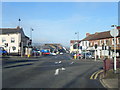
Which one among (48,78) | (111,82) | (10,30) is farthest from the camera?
(10,30)

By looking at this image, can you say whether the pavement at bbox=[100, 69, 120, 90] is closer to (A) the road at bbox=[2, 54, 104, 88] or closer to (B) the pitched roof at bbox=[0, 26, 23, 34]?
(A) the road at bbox=[2, 54, 104, 88]

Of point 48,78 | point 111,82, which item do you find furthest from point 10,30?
point 111,82

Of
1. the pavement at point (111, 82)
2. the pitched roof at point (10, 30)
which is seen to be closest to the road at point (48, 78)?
the pavement at point (111, 82)

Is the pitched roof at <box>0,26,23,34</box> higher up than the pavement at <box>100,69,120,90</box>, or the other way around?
the pitched roof at <box>0,26,23,34</box>

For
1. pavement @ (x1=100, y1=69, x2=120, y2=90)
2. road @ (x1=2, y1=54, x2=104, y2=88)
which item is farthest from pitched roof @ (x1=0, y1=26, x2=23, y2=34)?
pavement @ (x1=100, y1=69, x2=120, y2=90)

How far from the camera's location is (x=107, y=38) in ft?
164

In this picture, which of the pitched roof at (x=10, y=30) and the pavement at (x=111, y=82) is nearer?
the pavement at (x=111, y=82)

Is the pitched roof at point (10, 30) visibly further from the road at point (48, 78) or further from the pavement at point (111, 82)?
the pavement at point (111, 82)

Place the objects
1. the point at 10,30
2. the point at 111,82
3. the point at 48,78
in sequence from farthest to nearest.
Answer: the point at 10,30, the point at 48,78, the point at 111,82

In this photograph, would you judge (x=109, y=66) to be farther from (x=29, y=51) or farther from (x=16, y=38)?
(x=16, y=38)

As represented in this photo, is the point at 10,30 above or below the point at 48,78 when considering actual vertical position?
above

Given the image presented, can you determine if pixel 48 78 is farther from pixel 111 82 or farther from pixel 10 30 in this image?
pixel 10 30

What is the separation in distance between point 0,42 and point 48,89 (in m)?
54.6

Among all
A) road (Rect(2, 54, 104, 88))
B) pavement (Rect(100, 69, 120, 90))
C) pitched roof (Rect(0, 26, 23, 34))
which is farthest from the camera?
pitched roof (Rect(0, 26, 23, 34))
